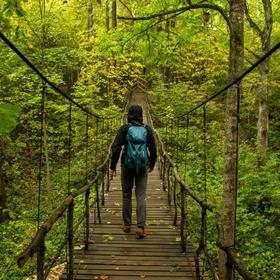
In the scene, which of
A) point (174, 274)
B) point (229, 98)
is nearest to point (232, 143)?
point (229, 98)

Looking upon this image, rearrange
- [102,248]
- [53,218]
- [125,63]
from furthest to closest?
[125,63]
[102,248]
[53,218]

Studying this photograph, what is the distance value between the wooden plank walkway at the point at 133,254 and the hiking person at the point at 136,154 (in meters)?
0.29

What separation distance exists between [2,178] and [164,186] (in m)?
5.44

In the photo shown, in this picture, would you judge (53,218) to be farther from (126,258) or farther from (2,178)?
(2,178)

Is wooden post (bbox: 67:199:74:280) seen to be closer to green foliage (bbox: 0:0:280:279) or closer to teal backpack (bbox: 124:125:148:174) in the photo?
green foliage (bbox: 0:0:280:279)

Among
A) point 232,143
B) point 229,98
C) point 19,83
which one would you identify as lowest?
point 232,143

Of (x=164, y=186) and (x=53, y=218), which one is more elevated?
(x=53, y=218)

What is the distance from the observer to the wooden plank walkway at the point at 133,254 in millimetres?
4305

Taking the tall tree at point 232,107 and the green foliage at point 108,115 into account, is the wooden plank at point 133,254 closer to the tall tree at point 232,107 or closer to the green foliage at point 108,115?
the green foliage at point 108,115

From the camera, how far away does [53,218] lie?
3.00m

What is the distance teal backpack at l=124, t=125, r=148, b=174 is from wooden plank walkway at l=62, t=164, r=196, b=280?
3.27 ft

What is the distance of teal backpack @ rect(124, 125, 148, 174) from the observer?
5117 mm

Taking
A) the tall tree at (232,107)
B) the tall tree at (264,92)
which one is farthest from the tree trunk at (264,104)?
the tall tree at (232,107)

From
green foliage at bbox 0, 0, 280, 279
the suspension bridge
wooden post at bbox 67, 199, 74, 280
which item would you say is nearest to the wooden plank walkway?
the suspension bridge
